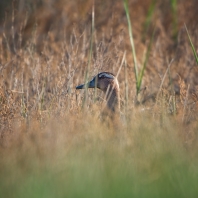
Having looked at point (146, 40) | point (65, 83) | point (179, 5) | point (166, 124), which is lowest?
point (166, 124)

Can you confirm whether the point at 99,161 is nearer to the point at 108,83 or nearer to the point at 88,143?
the point at 88,143

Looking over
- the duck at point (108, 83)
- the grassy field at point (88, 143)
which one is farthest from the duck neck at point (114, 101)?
the grassy field at point (88, 143)

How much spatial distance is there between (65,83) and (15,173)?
2.66 m

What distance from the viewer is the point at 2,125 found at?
643 cm

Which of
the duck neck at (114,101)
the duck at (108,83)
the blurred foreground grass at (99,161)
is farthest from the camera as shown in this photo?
the duck at (108,83)

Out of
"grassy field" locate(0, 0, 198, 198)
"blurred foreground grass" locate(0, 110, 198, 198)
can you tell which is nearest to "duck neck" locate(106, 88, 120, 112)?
"grassy field" locate(0, 0, 198, 198)

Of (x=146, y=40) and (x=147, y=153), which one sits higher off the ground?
(x=146, y=40)

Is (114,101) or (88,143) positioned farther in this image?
(114,101)

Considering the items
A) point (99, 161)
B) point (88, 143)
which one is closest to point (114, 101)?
point (88, 143)

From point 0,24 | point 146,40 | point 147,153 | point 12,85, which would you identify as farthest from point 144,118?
point 0,24

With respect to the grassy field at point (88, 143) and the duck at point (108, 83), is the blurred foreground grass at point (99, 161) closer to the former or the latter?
the grassy field at point (88, 143)

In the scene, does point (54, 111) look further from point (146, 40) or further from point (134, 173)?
point (146, 40)

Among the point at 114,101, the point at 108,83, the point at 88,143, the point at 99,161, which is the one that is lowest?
the point at 99,161

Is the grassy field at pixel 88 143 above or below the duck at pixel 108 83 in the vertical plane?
below
